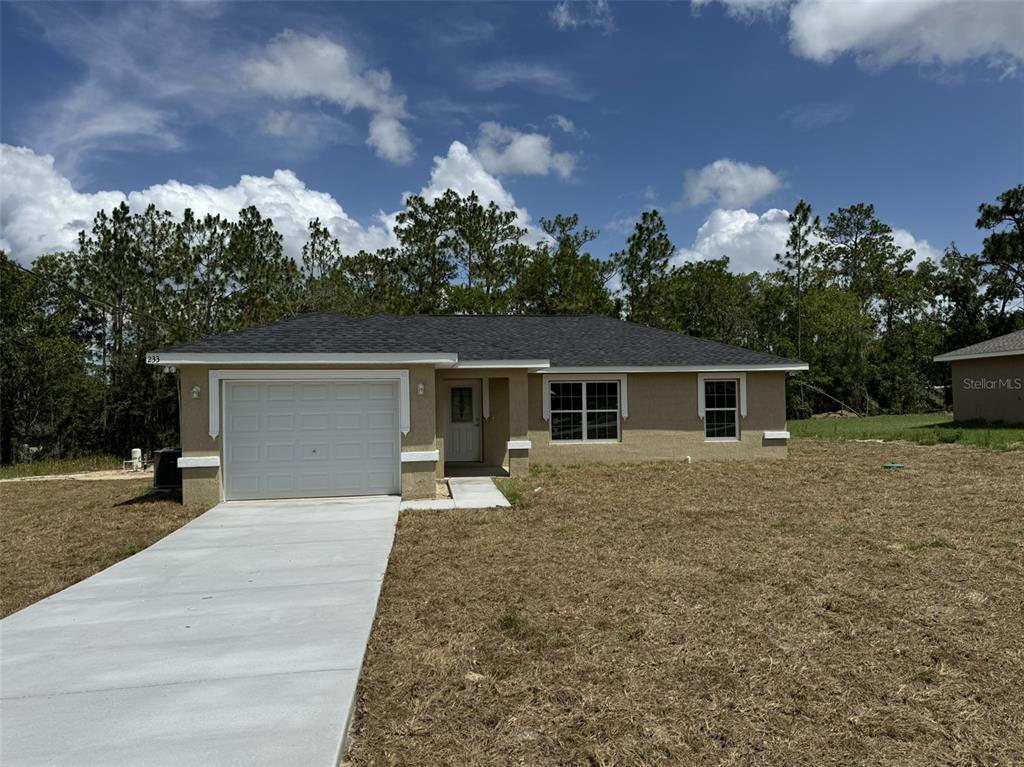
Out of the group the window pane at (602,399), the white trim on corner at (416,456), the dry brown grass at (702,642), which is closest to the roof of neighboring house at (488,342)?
the window pane at (602,399)

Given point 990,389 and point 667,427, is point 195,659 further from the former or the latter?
point 990,389

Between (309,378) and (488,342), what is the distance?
5810mm

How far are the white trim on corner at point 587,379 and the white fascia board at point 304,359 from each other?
465 cm

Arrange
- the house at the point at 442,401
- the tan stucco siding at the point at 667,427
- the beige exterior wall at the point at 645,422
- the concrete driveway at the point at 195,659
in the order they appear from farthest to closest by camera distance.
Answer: the tan stucco siding at the point at 667,427, the beige exterior wall at the point at 645,422, the house at the point at 442,401, the concrete driveway at the point at 195,659

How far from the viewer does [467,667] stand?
4.16 m

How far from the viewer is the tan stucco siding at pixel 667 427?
15320 millimetres

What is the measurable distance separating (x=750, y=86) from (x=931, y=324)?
3434 cm

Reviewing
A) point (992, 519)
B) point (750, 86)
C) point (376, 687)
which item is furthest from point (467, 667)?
point (750, 86)

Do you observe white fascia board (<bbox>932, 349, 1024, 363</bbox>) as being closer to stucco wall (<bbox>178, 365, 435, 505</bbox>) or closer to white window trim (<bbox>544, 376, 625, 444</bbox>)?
white window trim (<bbox>544, 376, 625, 444</bbox>)

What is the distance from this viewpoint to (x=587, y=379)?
50.6 feet

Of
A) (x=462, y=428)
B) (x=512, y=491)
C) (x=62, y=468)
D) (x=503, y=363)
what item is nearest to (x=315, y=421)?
(x=512, y=491)

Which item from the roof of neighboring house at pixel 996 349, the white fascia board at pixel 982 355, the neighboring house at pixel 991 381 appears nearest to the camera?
the white fascia board at pixel 982 355

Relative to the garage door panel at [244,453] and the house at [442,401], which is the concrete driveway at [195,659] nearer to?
the garage door panel at [244,453]

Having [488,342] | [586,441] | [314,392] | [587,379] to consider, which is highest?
[488,342]
